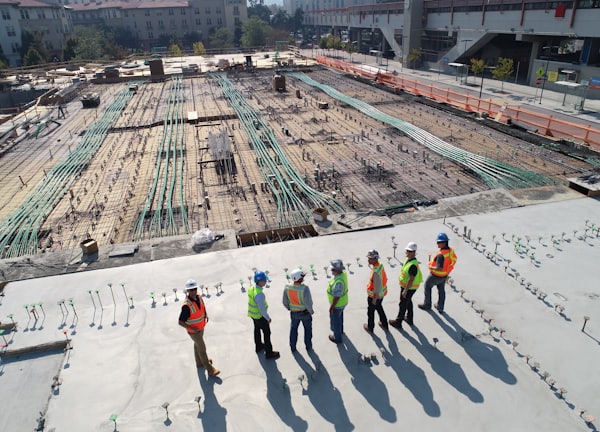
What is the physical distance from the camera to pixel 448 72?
39312mm

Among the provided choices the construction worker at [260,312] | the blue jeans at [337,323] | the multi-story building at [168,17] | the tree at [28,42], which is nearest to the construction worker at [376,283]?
the blue jeans at [337,323]

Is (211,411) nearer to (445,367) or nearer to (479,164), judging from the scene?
(445,367)

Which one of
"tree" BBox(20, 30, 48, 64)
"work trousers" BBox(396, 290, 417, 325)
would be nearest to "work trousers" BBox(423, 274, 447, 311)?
"work trousers" BBox(396, 290, 417, 325)

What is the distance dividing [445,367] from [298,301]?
2.10 meters

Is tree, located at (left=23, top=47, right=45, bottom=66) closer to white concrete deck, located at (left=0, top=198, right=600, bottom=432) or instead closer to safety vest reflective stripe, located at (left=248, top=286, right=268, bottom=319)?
white concrete deck, located at (left=0, top=198, right=600, bottom=432)

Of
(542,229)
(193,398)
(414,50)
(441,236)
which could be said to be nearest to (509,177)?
(542,229)

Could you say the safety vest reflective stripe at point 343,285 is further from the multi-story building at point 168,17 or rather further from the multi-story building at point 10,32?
the multi-story building at point 168,17

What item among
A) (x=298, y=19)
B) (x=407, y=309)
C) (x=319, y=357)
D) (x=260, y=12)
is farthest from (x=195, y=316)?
(x=260, y=12)

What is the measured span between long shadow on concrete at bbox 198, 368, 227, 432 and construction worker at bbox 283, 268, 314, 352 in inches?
46.8

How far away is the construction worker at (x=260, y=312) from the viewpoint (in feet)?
16.6

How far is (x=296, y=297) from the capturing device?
5172mm

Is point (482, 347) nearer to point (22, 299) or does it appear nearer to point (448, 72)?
point (22, 299)

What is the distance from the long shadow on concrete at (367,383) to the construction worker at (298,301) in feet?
2.00

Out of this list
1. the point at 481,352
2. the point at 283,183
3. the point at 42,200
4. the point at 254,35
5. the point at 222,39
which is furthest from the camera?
the point at 222,39
